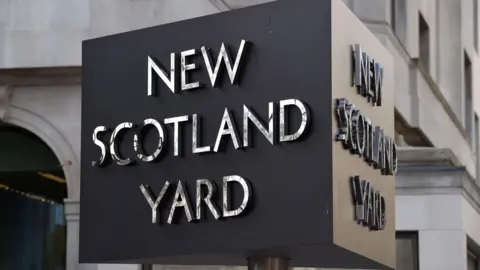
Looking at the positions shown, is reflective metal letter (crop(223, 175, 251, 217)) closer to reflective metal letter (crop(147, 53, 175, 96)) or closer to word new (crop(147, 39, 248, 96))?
word new (crop(147, 39, 248, 96))

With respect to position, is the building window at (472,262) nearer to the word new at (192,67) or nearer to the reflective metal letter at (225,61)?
the word new at (192,67)

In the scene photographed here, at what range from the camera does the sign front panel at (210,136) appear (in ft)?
31.5

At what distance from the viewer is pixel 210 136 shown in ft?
33.4

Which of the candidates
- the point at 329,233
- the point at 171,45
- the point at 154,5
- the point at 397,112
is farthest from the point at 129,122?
the point at 397,112

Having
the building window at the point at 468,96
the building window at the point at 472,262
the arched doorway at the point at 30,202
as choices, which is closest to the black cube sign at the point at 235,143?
the arched doorway at the point at 30,202

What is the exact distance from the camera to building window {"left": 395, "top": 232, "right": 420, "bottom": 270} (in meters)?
20.5

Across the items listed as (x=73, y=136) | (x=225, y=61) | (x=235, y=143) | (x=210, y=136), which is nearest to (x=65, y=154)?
(x=73, y=136)

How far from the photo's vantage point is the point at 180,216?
10.2 m

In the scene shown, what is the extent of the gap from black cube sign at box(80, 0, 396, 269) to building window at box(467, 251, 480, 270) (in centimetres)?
1171

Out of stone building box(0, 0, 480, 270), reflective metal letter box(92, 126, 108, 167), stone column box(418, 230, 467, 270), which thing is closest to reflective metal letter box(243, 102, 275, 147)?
reflective metal letter box(92, 126, 108, 167)

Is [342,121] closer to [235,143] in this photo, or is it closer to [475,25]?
[235,143]

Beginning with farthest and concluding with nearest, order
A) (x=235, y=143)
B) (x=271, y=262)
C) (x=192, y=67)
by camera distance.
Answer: (x=271, y=262)
(x=192, y=67)
(x=235, y=143)

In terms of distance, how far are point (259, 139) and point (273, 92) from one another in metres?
0.39

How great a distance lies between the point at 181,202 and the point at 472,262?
13910 mm
